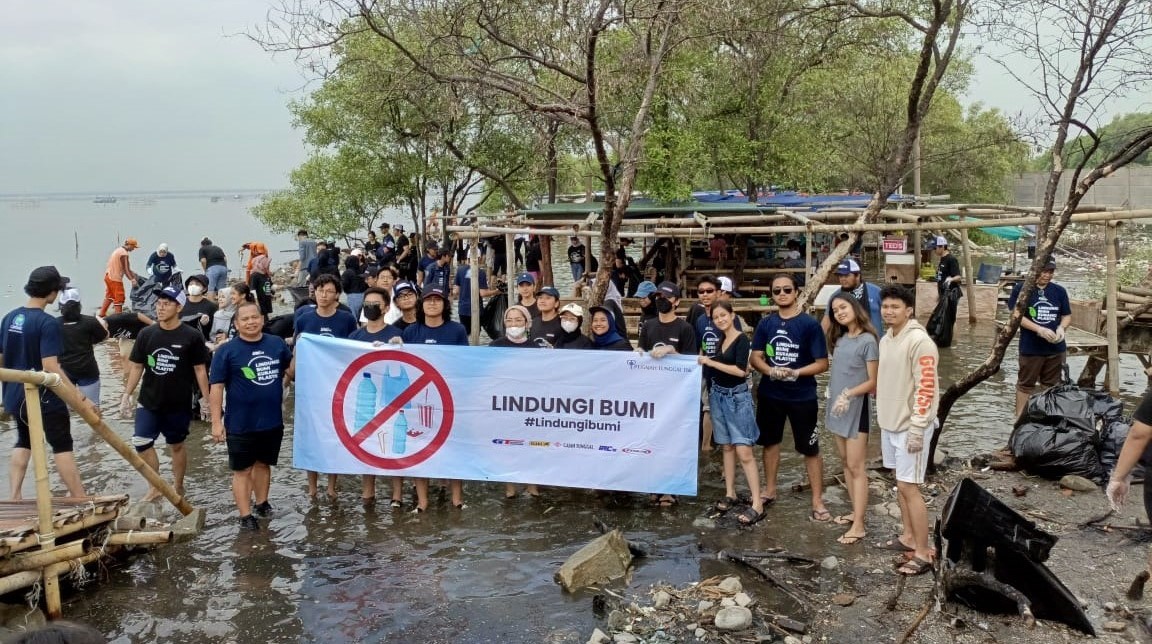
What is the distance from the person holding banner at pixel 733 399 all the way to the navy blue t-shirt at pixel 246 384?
132 inches

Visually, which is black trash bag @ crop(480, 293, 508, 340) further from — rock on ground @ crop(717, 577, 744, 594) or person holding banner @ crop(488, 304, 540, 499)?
rock on ground @ crop(717, 577, 744, 594)

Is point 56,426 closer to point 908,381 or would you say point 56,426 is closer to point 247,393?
point 247,393

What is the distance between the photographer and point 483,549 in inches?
246

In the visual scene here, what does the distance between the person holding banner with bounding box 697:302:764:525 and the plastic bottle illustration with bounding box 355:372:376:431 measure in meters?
2.70

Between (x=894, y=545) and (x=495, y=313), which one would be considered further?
(x=495, y=313)

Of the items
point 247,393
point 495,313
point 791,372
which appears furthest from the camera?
point 495,313

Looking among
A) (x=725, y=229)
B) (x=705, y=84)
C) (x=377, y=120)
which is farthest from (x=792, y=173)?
(x=377, y=120)

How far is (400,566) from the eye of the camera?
5996 millimetres

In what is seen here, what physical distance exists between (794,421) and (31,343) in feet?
19.3

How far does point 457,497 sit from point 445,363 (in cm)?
117

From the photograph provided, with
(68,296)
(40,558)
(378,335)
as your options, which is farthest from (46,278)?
(378,335)

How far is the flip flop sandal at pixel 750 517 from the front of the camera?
639 centimetres

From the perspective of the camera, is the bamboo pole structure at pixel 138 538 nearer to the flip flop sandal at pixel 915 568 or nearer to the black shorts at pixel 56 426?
the black shorts at pixel 56 426

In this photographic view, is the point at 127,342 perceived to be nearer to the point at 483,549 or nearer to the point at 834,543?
the point at 483,549
